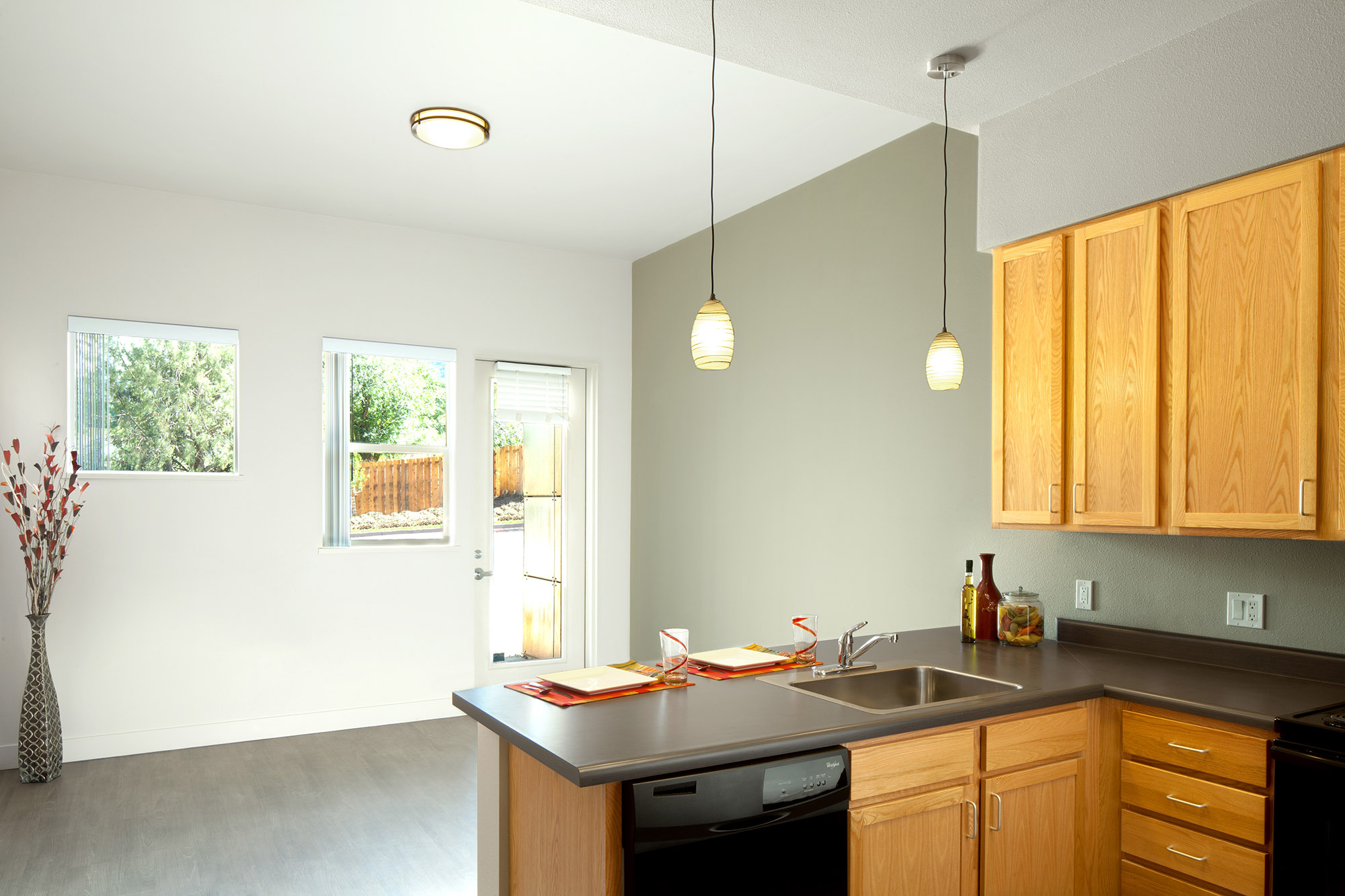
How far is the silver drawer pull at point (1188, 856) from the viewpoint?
6.64ft

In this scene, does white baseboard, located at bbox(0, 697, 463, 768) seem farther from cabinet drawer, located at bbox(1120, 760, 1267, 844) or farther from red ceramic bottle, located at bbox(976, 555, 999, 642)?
cabinet drawer, located at bbox(1120, 760, 1267, 844)

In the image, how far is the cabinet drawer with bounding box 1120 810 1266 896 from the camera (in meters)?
1.93

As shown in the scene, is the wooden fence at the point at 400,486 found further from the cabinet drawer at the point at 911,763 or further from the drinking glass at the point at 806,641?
the cabinet drawer at the point at 911,763

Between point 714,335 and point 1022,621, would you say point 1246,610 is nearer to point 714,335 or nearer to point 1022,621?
point 1022,621

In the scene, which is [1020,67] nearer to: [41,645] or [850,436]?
[850,436]

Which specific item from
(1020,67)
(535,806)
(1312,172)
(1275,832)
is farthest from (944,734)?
(1020,67)

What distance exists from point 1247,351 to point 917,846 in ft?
4.81

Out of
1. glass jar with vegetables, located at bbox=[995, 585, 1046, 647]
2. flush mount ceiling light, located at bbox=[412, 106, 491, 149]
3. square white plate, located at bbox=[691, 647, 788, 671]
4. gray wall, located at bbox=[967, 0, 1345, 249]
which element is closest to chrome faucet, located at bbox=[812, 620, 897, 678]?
square white plate, located at bbox=[691, 647, 788, 671]

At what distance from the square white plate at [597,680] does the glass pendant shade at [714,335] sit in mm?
829

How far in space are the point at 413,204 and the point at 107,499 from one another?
86.2 inches

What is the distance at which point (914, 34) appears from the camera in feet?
7.50

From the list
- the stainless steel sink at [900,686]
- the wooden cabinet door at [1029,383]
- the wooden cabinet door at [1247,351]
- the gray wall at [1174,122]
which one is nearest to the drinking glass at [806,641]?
the stainless steel sink at [900,686]

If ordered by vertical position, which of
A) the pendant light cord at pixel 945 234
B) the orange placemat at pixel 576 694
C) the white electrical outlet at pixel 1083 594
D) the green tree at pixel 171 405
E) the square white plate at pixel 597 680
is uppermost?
the pendant light cord at pixel 945 234

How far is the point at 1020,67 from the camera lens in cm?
250
